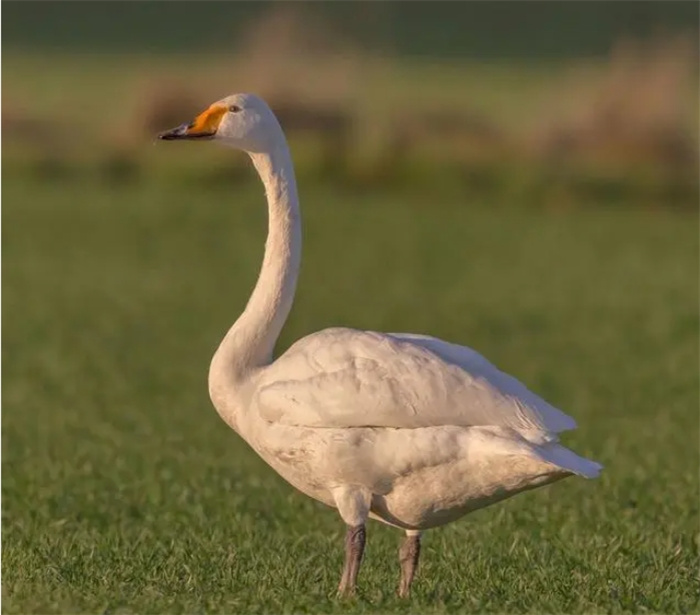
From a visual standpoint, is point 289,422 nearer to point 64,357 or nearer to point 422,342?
point 422,342

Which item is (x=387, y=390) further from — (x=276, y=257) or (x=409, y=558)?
(x=276, y=257)

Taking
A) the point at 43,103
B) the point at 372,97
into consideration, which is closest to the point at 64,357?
the point at 372,97

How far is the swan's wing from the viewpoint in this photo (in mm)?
6594

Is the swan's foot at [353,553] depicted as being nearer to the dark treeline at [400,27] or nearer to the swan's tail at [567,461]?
the swan's tail at [567,461]

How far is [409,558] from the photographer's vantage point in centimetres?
703

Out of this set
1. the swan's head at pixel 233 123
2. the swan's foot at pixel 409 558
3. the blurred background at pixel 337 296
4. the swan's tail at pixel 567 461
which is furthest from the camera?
the blurred background at pixel 337 296

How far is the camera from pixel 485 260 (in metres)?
25.0

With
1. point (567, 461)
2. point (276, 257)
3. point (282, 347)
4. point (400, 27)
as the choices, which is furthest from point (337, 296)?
point (400, 27)

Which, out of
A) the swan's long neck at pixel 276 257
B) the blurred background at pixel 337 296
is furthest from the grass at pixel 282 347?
the swan's long neck at pixel 276 257

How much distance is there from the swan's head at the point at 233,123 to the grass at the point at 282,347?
5.73 feet

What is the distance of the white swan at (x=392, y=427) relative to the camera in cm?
652

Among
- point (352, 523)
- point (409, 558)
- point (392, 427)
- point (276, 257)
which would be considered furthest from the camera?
point (276, 257)

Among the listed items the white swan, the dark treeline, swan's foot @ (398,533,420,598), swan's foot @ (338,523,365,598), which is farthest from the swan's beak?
the dark treeline

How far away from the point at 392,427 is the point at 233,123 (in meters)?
1.44
